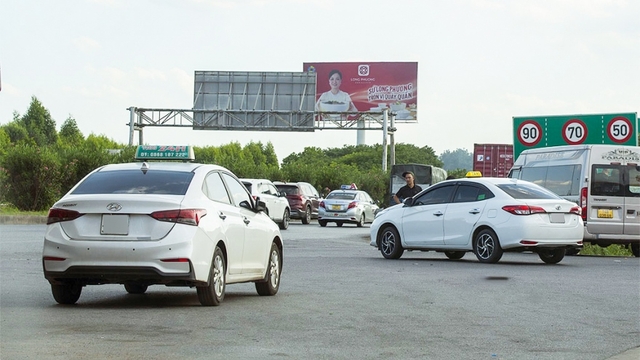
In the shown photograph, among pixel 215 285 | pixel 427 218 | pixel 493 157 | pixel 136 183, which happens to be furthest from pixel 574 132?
pixel 493 157

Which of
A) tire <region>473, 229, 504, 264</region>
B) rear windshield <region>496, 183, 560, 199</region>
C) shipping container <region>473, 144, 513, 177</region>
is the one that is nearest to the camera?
tire <region>473, 229, 504, 264</region>

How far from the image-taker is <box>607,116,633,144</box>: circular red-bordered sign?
102ft

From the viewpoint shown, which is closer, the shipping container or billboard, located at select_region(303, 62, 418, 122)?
the shipping container

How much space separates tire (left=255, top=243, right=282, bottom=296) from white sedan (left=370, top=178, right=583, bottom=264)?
272 inches

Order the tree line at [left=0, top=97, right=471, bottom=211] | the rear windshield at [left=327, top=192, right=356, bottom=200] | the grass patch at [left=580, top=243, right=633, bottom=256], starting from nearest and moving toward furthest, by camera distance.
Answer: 1. the grass patch at [left=580, top=243, right=633, bottom=256]
2. the tree line at [left=0, top=97, right=471, bottom=211]
3. the rear windshield at [left=327, top=192, right=356, bottom=200]

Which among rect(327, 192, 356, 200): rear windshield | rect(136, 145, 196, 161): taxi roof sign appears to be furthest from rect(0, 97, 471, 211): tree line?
rect(136, 145, 196, 161): taxi roof sign

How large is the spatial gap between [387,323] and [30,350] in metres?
3.54

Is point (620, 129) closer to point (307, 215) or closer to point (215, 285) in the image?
point (307, 215)

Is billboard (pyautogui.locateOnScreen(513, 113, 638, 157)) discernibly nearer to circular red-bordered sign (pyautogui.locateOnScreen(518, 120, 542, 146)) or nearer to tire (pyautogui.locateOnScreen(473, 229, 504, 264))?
circular red-bordered sign (pyautogui.locateOnScreen(518, 120, 542, 146))

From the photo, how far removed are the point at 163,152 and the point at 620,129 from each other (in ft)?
68.4

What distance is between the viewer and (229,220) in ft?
39.8

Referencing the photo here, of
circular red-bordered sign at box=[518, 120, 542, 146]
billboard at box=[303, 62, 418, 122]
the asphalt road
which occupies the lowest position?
the asphalt road

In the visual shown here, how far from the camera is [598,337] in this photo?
9.80 m

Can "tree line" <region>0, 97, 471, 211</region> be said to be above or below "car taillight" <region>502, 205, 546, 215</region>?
above
